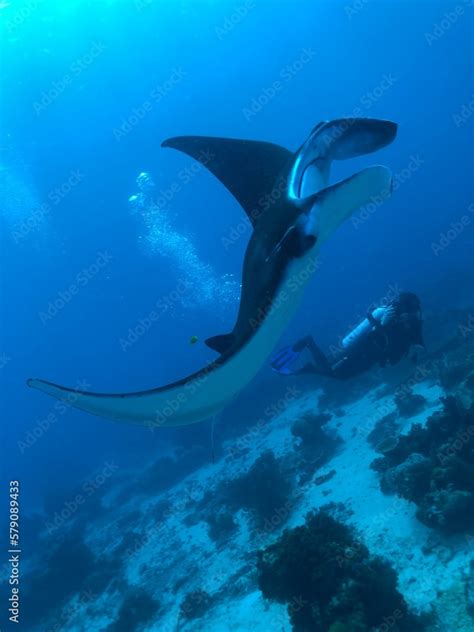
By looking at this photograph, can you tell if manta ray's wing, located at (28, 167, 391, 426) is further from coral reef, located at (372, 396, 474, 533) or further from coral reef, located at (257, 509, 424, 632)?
coral reef, located at (372, 396, 474, 533)

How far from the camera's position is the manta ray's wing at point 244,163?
3.84m

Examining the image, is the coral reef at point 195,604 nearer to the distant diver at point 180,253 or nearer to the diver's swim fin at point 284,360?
the diver's swim fin at point 284,360

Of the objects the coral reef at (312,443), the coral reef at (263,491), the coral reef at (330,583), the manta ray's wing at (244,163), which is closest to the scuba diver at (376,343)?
the coral reef at (312,443)

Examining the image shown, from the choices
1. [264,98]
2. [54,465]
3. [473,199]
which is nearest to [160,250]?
[264,98]

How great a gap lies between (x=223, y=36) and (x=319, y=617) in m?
49.7

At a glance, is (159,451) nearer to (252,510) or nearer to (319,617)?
(252,510)

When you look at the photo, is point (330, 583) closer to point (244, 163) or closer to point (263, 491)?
point (263, 491)

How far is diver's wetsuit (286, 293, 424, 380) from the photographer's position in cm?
837

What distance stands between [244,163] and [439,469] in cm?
550

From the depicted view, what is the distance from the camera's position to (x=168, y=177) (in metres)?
58.3

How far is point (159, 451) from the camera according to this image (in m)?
27.1
